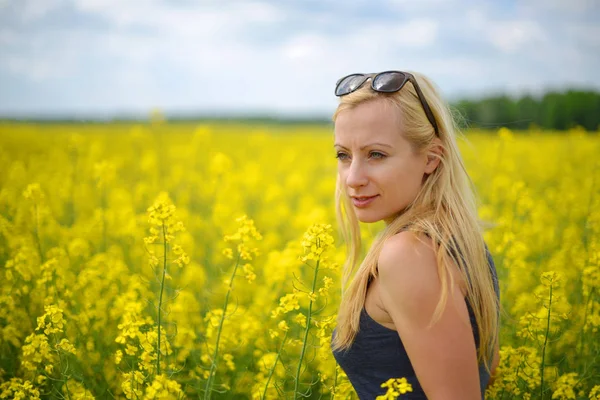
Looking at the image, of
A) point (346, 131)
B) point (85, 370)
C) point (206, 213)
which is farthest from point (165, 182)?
point (346, 131)

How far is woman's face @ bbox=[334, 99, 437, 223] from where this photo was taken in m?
1.60

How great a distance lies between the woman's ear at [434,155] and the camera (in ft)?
5.48

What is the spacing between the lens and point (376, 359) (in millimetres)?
1614

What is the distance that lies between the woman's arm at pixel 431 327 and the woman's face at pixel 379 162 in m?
0.27

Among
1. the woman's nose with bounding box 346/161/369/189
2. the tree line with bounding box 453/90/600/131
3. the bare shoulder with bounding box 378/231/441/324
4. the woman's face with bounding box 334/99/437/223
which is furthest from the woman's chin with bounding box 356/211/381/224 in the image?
the tree line with bounding box 453/90/600/131

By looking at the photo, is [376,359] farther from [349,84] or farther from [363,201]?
[349,84]

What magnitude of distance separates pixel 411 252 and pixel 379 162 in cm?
35

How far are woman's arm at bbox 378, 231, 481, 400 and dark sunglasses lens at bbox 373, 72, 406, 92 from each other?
532 millimetres

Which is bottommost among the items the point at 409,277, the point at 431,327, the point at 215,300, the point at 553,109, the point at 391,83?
the point at 215,300

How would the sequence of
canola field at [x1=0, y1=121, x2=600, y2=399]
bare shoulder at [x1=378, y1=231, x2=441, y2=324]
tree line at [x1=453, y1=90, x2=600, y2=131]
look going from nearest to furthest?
bare shoulder at [x1=378, y1=231, x2=441, y2=324]
canola field at [x1=0, y1=121, x2=600, y2=399]
tree line at [x1=453, y1=90, x2=600, y2=131]

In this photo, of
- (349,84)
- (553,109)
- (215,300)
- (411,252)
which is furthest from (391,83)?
(553,109)

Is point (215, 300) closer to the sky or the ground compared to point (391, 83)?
closer to the ground

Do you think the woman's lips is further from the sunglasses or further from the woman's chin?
the sunglasses

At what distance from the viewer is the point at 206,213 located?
21.5 feet
